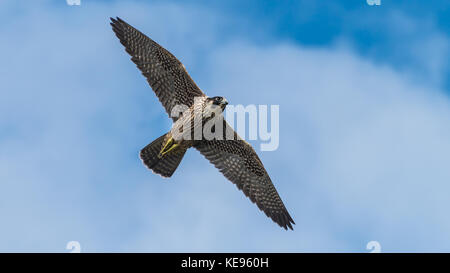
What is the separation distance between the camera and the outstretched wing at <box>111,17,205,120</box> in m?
13.0

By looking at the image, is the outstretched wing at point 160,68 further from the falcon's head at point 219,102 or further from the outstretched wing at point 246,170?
the outstretched wing at point 246,170

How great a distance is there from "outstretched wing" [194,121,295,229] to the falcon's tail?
709mm

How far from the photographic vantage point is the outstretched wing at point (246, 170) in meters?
14.0

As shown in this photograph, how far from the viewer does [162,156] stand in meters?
13.3

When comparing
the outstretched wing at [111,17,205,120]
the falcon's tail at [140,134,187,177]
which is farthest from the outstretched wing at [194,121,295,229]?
the outstretched wing at [111,17,205,120]

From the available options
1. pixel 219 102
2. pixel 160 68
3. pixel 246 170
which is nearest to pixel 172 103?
pixel 160 68

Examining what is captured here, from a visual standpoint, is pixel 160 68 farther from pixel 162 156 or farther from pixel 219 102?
pixel 162 156

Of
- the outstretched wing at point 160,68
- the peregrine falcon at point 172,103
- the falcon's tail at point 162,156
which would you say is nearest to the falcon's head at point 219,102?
the peregrine falcon at point 172,103

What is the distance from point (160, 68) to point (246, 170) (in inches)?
127

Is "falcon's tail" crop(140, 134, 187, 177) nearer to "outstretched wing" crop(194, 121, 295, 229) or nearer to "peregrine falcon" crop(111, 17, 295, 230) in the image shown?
"peregrine falcon" crop(111, 17, 295, 230)
